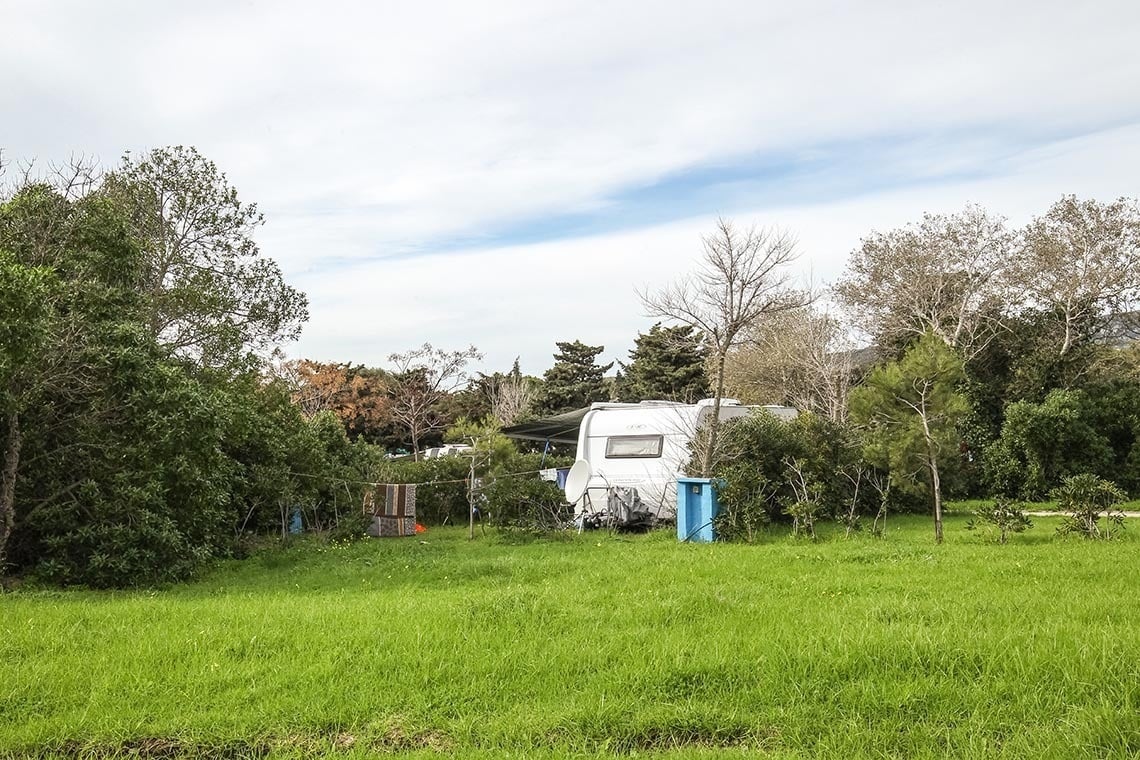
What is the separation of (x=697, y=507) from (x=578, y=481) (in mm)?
2596

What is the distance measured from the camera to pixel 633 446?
1490 centimetres

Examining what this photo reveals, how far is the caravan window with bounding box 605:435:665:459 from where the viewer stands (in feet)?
48.1

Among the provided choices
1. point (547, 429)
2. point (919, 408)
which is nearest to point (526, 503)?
point (547, 429)

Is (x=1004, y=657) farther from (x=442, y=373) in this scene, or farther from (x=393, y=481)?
(x=442, y=373)

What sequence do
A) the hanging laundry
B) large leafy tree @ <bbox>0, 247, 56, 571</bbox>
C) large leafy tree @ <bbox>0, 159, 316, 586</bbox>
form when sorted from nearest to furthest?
large leafy tree @ <bbox>0, 247, 56, 571</bbox> < large leafy tree @ <bbox>0, 159, 316, 586</bbox> < the hanging laundry

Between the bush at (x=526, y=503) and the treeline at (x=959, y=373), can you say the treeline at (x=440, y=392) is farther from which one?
the bush at (x=526, y=503)

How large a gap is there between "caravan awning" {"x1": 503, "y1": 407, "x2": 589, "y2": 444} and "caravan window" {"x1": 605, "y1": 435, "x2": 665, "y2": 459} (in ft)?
12.3

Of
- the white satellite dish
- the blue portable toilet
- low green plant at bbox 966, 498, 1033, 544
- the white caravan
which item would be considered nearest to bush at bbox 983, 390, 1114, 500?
the white caravan

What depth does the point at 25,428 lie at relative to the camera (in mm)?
9297

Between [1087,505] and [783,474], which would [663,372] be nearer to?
[783,474]

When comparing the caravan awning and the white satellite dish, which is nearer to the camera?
the white satellite dish

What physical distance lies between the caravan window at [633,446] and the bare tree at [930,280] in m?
9.74

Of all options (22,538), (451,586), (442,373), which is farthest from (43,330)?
(442,373)

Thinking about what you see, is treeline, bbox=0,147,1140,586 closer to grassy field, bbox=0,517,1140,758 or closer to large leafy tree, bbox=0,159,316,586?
large leafy tree, bbox=0,159,316,586
